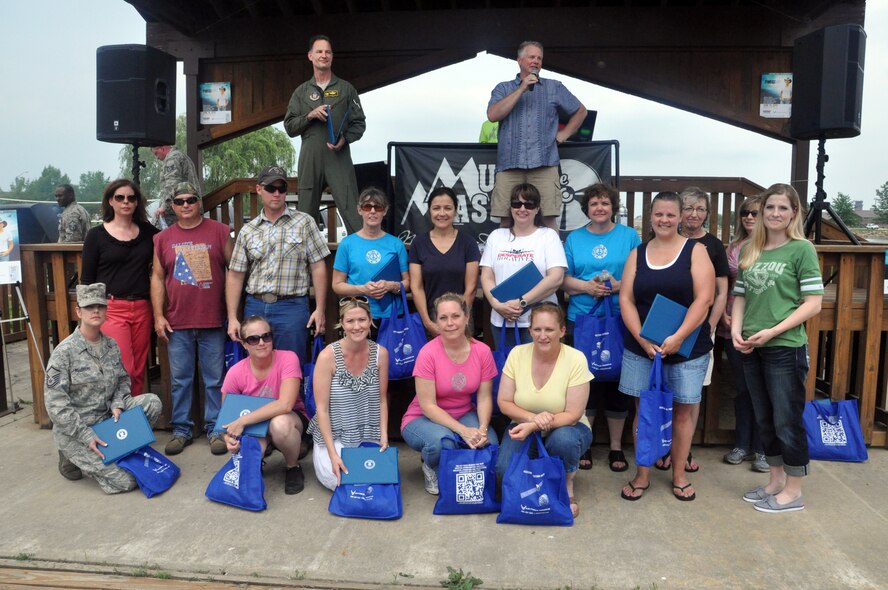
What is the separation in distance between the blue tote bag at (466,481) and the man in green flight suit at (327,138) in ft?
6.42

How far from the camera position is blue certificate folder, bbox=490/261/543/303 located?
3.38 m

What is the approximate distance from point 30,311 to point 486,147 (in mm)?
3345

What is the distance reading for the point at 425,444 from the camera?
3.14 m

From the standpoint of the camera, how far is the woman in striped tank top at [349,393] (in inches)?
126

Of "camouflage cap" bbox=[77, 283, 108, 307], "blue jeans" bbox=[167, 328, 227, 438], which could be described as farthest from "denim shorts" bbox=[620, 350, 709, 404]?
"camouflage cap" bbox=[77, 283, 108, 307]

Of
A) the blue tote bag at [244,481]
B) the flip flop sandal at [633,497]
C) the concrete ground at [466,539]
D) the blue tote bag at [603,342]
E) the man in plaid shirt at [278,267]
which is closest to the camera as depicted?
the concrete ground at [466,539]

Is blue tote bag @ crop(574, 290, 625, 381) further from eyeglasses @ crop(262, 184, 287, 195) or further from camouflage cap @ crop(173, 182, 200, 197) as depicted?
camouflage cap @ crop(173, 182, 200, 197)

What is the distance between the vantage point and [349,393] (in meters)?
3.26

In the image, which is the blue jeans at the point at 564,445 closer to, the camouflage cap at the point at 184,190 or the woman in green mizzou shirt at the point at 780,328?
the woman in green mizzou shirt at the point at 780,328

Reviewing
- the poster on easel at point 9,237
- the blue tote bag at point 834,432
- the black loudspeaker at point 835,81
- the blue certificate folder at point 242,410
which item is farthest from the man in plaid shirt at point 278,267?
the black loudspeaker at point 835,81

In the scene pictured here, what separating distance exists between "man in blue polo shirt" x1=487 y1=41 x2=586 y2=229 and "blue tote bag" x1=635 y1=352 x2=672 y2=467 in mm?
1501

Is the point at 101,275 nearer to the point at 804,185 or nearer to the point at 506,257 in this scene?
the point at 506,257

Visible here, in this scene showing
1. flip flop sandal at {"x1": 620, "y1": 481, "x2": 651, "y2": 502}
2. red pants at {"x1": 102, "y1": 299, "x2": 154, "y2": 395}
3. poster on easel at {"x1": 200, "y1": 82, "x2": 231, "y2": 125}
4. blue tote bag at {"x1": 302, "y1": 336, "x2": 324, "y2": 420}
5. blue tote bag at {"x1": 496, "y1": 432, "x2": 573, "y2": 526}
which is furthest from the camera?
poster on easel at {"x1": 200, "y1": 82, "x2": 231, "y2": 125}

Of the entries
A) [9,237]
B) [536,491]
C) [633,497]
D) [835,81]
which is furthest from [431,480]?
[9,237]
